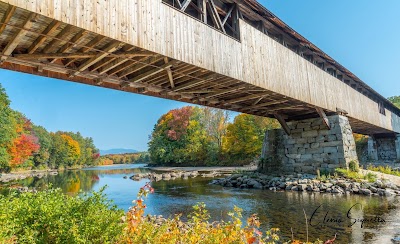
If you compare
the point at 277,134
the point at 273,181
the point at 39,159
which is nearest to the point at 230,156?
the point at 277,134

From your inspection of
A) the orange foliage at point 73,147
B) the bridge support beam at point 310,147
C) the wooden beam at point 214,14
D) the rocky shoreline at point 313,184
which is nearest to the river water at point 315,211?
the rocky shoreline at point 313,184

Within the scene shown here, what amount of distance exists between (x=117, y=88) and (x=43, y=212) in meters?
5.77

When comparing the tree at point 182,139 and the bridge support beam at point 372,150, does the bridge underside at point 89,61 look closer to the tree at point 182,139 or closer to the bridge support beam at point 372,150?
the bridge support beam at point 372,150

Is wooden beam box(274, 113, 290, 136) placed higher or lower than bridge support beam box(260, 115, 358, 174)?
higher

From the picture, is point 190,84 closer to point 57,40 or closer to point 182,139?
point 57,40

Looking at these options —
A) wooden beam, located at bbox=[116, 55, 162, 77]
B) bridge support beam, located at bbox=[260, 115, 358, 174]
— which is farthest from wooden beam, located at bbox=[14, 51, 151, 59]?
bridge support beam, located at bbox=[260, 115, 358, 174]

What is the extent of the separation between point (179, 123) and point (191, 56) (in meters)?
34.6

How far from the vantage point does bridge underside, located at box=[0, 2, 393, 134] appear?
465cm

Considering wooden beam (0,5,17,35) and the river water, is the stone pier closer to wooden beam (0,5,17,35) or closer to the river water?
the river water

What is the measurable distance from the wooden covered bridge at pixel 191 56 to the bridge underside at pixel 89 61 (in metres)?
0.02

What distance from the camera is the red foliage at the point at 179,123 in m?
40.4

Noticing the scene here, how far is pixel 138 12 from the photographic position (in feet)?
18.0

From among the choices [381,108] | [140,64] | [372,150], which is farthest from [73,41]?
[372,150]

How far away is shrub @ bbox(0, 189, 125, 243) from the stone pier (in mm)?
29012
